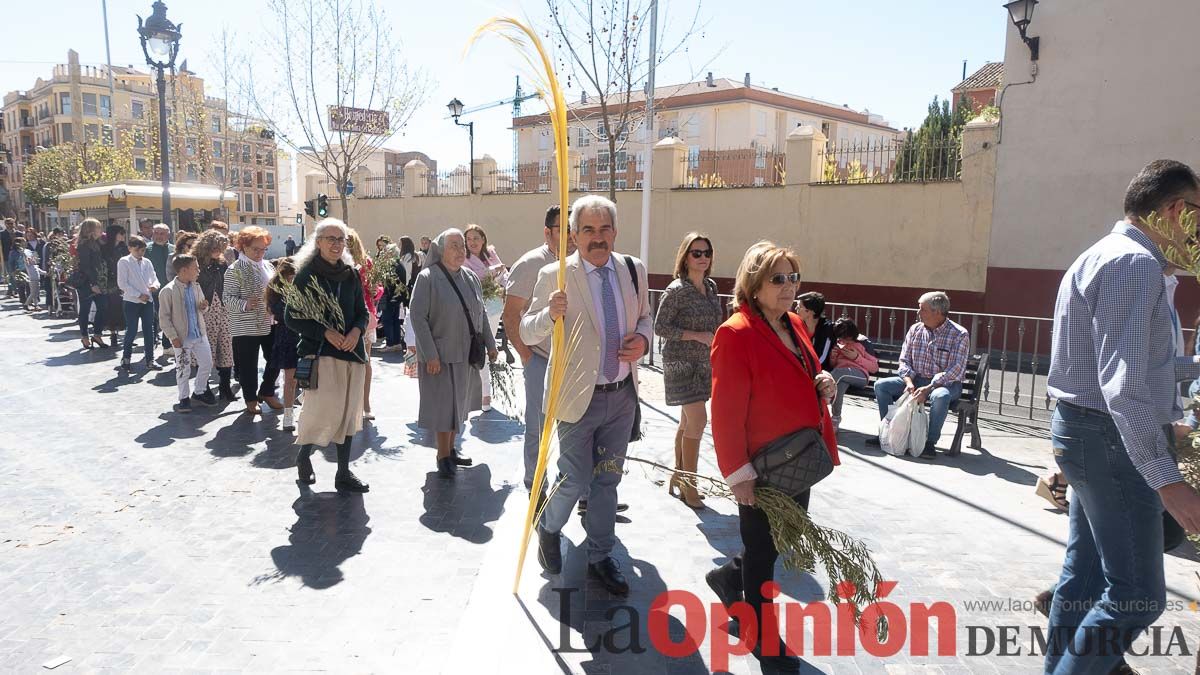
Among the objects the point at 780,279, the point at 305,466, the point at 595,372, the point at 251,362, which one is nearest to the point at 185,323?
the point at 251,362

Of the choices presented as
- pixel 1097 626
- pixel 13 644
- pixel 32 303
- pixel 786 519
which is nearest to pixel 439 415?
pixel 13 644

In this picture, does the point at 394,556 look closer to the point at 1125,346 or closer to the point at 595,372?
the point at 595,372

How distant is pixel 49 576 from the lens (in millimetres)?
4094

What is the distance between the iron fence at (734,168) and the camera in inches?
676

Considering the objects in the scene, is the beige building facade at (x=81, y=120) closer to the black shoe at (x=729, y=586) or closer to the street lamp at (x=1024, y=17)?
the street lamp at (x=1024, y=17)

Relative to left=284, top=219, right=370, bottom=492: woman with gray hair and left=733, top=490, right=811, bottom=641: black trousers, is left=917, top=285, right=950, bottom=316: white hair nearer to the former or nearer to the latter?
left=733, top=490, right=811, bottom=641: black trousers

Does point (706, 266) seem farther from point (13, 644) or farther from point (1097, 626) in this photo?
point (13, 644)

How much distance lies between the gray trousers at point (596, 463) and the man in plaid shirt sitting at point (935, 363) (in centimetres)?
380

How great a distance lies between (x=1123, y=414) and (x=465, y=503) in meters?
4.02

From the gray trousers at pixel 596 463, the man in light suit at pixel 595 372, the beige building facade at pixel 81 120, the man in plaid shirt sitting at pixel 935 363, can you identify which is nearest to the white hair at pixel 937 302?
the man in plaid shirt sitting at pixel 935 363

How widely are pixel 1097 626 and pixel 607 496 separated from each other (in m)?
2.13

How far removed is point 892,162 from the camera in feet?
50.4

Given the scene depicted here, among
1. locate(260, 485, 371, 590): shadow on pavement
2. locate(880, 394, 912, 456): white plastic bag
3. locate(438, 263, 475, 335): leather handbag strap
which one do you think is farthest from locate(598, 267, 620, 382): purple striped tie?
Result: locate(880, 394, 912, 456): white plastic bag

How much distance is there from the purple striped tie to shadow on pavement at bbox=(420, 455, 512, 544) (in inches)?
60.9
